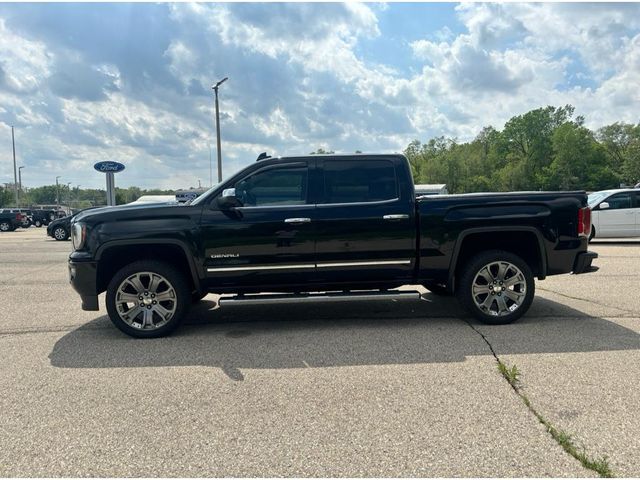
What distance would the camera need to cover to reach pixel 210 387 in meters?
3.77

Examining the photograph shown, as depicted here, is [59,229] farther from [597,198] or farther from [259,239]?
[597,198]

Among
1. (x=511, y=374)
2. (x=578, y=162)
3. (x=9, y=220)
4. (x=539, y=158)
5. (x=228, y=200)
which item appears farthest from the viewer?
(x=539, y=158)

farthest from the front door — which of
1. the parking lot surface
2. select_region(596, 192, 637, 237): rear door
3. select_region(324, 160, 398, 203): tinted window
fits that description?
select_region(596, 192, 637, 237): rear door

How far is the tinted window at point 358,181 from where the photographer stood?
5266mm

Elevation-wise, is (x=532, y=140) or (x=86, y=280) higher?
(x=532, y=140)

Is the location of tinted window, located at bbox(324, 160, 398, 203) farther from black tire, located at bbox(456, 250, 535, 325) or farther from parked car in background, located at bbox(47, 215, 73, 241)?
parked car in background, located at bbox(47, 215, 73, 241)

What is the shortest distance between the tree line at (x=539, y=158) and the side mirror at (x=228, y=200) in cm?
8119

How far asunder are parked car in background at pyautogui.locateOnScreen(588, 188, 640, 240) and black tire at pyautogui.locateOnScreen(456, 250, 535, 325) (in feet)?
33.1

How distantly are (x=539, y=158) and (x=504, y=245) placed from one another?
89.1m

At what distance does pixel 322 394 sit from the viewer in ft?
11.8

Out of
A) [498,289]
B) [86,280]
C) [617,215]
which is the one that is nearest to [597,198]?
[617,215]

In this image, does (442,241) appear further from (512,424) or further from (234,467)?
(234,467)

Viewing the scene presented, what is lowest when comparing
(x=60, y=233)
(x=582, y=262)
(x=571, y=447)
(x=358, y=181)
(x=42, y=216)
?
(x=571, y=447)

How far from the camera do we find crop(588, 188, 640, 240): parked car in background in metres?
13.7
